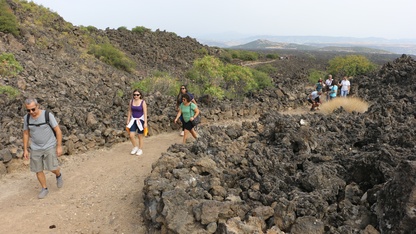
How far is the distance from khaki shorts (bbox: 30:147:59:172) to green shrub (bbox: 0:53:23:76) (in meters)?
8.82

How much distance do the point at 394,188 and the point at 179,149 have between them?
4.53 m

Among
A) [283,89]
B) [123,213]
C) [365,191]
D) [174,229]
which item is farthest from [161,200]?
[283,89]

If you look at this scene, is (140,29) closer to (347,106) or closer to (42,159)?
(347,106)

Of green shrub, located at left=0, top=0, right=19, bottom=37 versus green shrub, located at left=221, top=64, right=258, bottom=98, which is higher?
green shrub, located at left=0, top=0, right=19, bottom=37

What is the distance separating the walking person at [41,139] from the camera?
589 cm

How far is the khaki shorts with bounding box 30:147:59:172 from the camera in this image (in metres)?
6.11

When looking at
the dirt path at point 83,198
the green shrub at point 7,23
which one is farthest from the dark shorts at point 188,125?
the green shrub at point 7,23

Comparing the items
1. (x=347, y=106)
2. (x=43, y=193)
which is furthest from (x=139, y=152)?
(x=347, y=106)

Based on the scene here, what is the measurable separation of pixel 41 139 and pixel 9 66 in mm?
9731

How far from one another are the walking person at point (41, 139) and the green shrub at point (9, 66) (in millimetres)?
8786

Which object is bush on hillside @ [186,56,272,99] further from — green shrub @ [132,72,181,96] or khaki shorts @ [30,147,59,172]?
khaki shorts @ [30,147,59,172]

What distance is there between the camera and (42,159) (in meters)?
6.21

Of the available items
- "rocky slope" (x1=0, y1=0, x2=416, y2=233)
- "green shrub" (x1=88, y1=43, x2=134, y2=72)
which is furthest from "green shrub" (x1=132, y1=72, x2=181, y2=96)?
"green shrub" (x1=88, y1=43, x2=134, y2=72)

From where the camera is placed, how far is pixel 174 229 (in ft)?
14.7
